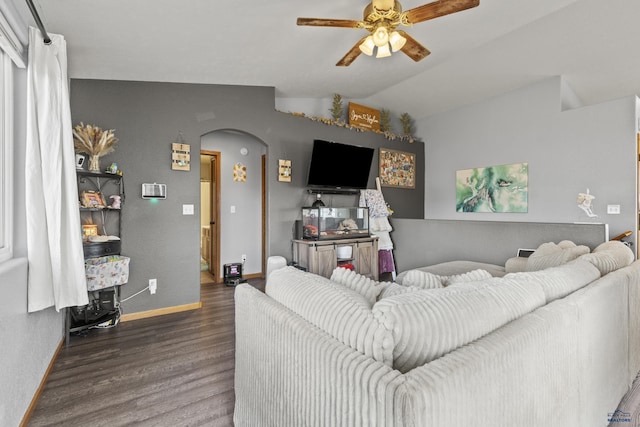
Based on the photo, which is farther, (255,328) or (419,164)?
(419,164)

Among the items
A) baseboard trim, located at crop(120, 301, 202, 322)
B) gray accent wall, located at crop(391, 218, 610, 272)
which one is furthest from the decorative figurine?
gray accent wall, located at crop(391, 218, 610, 272)

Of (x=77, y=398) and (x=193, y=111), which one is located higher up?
(x=193, y=111)

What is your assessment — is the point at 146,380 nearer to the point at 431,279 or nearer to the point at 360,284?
the point at 360,284

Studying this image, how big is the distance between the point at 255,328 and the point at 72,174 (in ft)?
6.06

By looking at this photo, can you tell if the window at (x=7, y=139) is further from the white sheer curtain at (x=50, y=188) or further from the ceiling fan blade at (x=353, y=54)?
the ceiling fan blade at (x=353, y=54)

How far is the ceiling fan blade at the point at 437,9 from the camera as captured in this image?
2.08m

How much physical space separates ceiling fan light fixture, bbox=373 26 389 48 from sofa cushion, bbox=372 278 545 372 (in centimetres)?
216

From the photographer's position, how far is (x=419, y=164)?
594 centimetres

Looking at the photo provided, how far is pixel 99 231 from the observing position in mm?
3018

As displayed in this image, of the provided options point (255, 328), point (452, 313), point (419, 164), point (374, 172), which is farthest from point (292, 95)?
point (452, 313)

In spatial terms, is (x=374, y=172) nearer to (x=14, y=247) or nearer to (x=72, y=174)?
(x=72, y=174)

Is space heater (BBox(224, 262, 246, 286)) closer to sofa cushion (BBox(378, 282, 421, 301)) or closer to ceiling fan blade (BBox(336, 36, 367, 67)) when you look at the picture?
ceiling fan blade (BBox(336, 36, 367, 67))

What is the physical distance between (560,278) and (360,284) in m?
0.91

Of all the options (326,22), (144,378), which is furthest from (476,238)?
(144,378)
